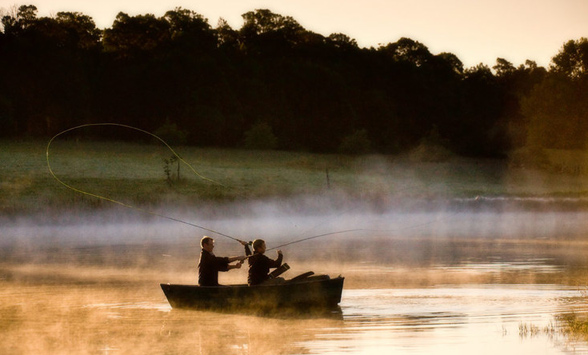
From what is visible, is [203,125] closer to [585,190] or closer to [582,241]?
[585,190]

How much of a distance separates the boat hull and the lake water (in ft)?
0.92

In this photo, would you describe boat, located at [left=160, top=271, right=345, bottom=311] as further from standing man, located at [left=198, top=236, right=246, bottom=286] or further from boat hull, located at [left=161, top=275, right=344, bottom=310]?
standing man, located at [left=198, top=236, right=246, bottom=286]

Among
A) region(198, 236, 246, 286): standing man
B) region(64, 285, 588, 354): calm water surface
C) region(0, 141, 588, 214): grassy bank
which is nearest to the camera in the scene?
region(64, 285, 588, 354): calm water surface

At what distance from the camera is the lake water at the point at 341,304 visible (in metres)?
16.3

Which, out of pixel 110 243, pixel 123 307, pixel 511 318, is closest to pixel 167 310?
pixel 123 307

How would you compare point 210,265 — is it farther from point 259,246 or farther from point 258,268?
point 259,246

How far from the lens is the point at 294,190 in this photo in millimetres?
55312

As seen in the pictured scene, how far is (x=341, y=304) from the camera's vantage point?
2070cm

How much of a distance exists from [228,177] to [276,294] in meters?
38.8

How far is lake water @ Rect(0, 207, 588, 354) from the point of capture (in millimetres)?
16328

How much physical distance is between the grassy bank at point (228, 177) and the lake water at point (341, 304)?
8.54 m

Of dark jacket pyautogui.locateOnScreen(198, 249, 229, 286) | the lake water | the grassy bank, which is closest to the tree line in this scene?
the grassy bank

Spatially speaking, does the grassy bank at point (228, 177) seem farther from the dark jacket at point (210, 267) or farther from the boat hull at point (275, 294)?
the boat hull at point (275, 294)

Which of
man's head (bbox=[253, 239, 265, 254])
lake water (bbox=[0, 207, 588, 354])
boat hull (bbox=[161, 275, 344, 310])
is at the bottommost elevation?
lake water (bbox=[0, 207, 588, 354])
